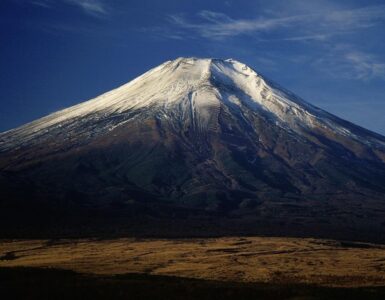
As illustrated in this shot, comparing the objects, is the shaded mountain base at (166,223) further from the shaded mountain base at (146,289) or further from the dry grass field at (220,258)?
the shaded mountain base at (146,289)

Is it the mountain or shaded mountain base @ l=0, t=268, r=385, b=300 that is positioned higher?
the mountain

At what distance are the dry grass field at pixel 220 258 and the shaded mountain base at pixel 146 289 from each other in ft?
18.9

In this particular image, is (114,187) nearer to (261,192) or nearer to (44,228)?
(261,192)

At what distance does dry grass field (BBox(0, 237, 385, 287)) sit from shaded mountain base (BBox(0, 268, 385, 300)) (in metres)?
5.76

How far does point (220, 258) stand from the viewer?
79.8 meters

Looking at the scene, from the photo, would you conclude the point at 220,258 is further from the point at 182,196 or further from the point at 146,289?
the point at 182,196

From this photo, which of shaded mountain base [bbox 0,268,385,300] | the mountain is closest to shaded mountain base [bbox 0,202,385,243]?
the mountain

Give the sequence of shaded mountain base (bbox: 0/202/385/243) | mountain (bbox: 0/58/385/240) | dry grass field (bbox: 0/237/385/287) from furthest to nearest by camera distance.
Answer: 1. mountain (bbox: 0/58/385/240)
2. shaded mountain base (bbox: 0/202/385/243)
3. dry grass field (bbox: 0/237/385/287)

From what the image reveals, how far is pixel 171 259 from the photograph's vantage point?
259 feet

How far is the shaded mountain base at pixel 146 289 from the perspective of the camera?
156 feet

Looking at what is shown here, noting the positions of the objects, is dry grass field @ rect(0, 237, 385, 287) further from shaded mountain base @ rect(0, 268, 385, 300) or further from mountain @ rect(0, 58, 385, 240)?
mountain @ rect(0, 58, 385, 240)

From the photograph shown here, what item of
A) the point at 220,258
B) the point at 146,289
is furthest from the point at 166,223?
the point at 146,289

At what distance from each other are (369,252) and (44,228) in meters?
58.6

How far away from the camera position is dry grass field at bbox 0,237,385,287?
65.2 m
